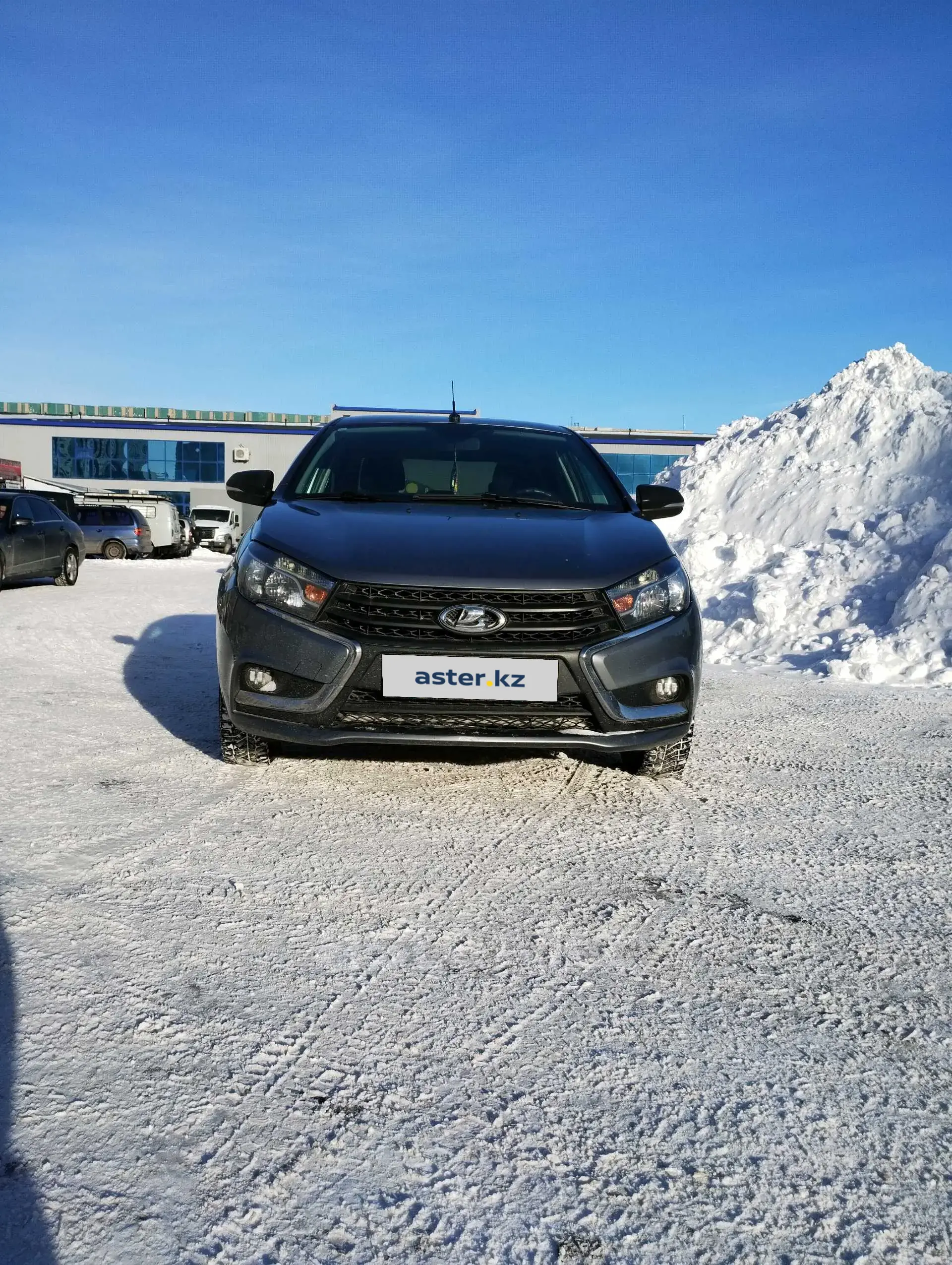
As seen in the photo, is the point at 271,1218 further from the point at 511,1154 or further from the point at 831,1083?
the point at 831,1083

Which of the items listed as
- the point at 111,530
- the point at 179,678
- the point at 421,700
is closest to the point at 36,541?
the point at 179,678

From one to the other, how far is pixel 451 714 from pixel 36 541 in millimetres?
11385

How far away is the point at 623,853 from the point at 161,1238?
6.22ft

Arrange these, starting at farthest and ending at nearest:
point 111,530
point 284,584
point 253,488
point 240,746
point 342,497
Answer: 1. point 111,530
2. point 253,488
3. point 342,497
4. point 240,746
5. point 284,584

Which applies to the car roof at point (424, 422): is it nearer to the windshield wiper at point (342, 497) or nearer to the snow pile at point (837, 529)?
the windshield wiper at point (342, 497)

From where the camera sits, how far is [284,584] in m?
3.53

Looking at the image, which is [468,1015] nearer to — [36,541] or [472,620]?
[472,620]

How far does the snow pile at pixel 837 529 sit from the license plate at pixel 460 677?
12.9ft

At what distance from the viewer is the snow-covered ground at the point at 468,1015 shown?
1.49 metres

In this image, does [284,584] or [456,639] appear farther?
[284,584]

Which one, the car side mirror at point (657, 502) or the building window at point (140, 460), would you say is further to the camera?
the building window at point (140, 460)

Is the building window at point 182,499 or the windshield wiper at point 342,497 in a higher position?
the windshield wiper at point 342,497

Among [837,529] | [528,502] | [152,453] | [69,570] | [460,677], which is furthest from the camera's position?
[152,453]

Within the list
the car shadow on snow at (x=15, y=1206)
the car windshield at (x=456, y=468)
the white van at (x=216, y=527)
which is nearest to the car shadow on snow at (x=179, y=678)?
the car windshield at (x=456, y=468)
